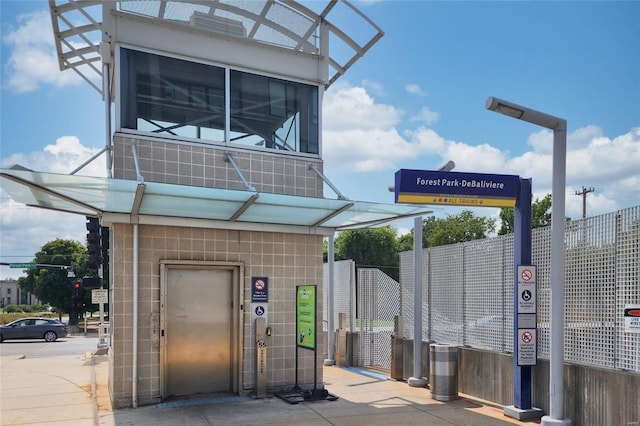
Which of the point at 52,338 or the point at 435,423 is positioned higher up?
the point at 435,423

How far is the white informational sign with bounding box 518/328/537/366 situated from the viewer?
7902 millimetres

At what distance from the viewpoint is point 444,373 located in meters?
9.16

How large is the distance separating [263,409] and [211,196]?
3.51 meters

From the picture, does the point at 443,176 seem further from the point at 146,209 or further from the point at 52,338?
the point at 52,338

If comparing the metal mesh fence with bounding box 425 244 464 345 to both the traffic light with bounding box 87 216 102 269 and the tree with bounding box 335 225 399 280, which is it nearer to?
the traffic light with bounding box 87 216 102 269

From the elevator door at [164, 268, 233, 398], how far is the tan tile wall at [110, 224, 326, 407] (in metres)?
0.34

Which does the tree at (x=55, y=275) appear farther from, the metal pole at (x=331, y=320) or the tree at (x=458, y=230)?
the metal pole at (x=331, y=320)

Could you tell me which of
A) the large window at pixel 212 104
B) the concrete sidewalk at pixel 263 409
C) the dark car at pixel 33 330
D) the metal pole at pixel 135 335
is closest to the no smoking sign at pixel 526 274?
the concrete sidewalk at pixel 263 409

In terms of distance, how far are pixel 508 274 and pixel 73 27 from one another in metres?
9.09

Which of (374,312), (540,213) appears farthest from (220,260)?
(540,213)

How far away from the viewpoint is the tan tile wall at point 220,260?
28.0ft

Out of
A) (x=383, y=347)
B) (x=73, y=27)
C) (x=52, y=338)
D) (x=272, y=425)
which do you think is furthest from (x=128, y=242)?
(x=52, y=338)

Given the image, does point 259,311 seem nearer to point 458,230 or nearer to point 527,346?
point 527,346

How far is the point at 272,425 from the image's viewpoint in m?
7.51
